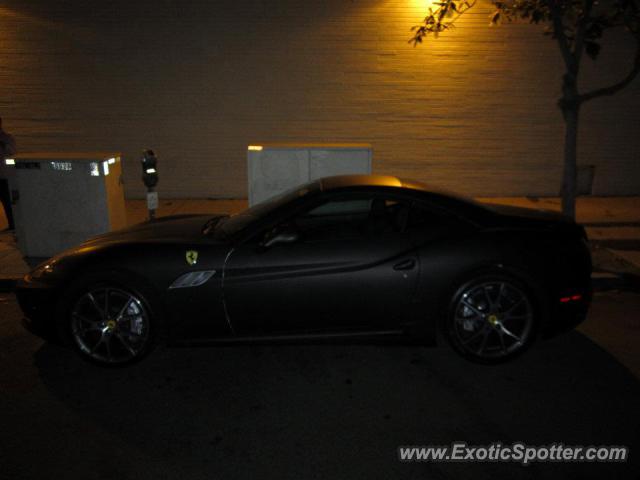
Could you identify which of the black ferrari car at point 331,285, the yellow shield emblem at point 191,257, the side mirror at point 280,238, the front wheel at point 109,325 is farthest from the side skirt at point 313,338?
the side mirror at point 280,238

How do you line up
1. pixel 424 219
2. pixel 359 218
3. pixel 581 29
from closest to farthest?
pixel 424 219 < pixel 359 218 < pixel 581 29

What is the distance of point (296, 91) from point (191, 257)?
685cm

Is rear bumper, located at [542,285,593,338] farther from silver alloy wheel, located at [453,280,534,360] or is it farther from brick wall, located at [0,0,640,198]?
brick wall, located at [0,0,640,198]

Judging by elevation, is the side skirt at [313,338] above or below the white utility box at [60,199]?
below

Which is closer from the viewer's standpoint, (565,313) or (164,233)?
(565,313)

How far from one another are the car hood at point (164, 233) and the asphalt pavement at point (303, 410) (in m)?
0.98

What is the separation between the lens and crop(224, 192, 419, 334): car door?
14.2 ft

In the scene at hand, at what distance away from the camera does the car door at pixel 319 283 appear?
4340 mm

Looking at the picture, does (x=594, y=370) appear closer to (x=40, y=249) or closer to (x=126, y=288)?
(x=126, y=288)

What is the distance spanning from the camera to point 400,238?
4.43m

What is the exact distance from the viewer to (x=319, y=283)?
4336mm

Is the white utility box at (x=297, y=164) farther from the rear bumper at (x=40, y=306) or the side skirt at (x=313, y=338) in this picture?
the rear bumper at (x=40, y=306)

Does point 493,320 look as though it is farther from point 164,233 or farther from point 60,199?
point 60,199

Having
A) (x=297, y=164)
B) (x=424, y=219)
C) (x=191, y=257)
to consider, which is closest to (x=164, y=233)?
(x=191, y=257)
